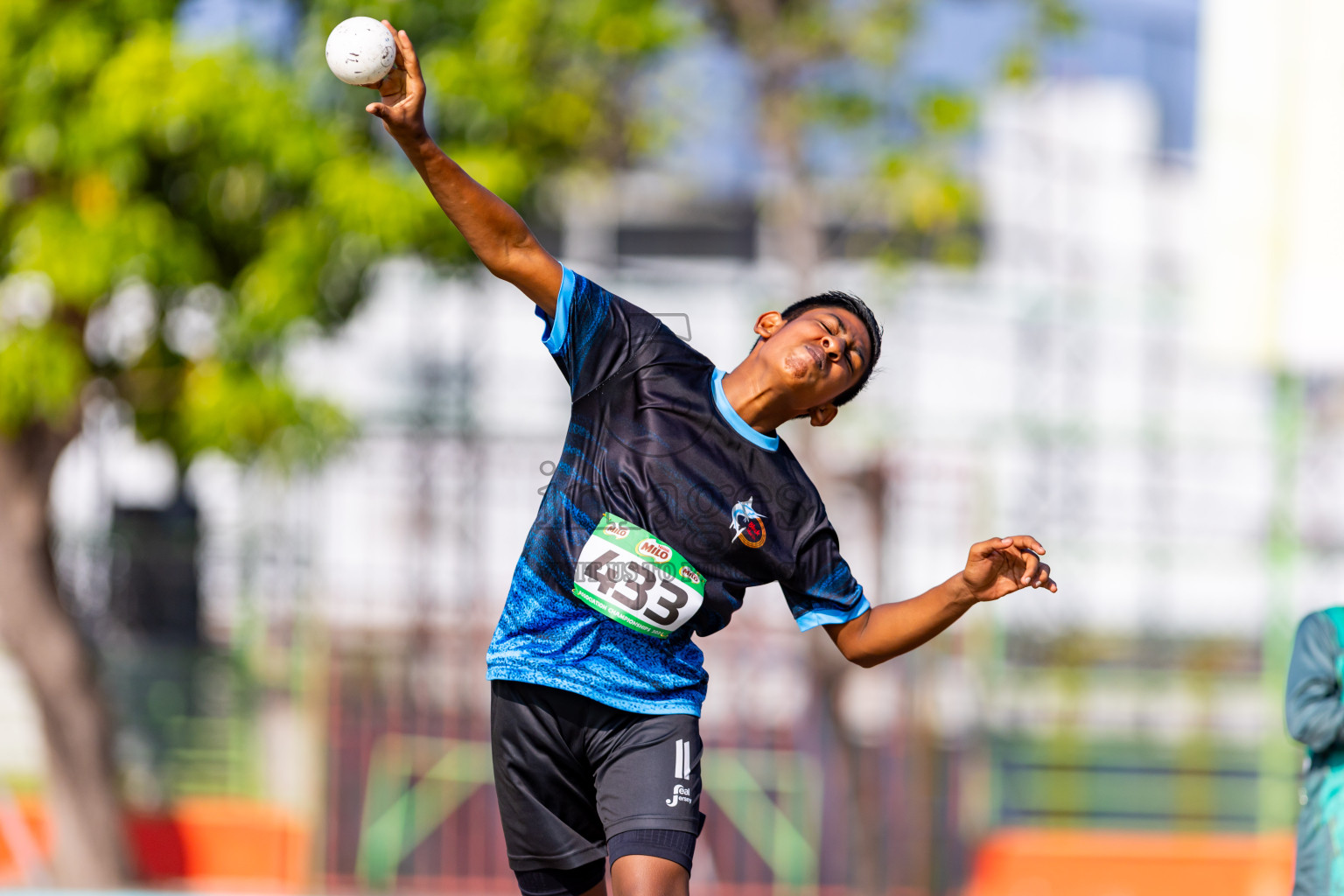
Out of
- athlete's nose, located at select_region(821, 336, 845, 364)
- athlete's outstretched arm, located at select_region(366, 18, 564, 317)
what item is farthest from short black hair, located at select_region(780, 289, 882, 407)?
athlete's outstretched arm, located at select_region(366, 18, 564, 317)

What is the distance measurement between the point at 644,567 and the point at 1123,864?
18.8 ft

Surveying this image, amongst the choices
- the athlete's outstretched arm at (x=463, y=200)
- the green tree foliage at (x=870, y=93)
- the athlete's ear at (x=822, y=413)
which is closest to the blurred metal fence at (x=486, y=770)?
the green tree foliage at (x=870, y=93)

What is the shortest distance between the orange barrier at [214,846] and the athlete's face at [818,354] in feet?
19.5

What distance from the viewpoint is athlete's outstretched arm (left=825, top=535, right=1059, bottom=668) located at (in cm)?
256

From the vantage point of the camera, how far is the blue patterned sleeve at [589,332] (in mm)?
2648

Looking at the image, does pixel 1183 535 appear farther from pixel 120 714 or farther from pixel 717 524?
pixel 717 524

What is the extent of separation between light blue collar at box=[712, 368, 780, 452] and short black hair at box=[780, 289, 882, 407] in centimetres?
16

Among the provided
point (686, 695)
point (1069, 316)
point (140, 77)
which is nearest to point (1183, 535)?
point (1069, 316)

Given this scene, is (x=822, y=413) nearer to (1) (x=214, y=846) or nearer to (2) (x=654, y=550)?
(2) (x=654, y=550)

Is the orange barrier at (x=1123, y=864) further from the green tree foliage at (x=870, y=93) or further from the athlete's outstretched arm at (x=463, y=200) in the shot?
the athlete's outstretched arm at (x=463, y=200)

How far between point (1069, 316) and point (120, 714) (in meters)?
6.21

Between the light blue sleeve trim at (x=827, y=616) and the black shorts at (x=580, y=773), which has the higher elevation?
the light blue sleeve trim at (x=827, y=616)

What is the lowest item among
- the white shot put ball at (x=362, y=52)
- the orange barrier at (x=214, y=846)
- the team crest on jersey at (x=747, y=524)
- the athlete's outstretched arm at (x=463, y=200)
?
the orange barrier at (x=214, y=846)

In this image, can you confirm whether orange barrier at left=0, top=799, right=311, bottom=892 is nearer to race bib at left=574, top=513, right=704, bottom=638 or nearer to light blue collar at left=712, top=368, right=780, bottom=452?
race bib at left=574, top=513, right=704, bottom=638
